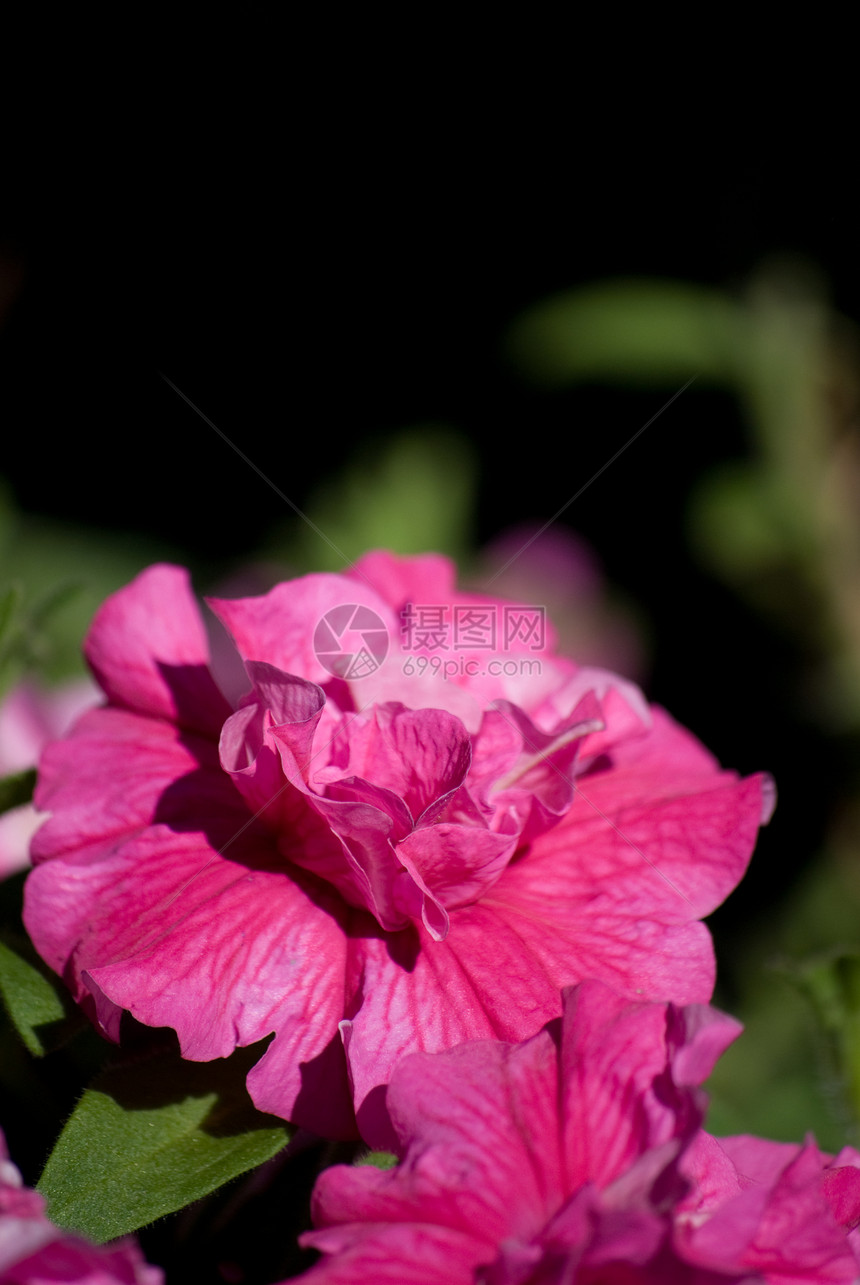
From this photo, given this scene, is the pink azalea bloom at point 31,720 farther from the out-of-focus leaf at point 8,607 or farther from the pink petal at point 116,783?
the pink petal at point 116,783

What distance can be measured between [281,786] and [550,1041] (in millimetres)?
225

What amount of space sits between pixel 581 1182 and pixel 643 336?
2.05m

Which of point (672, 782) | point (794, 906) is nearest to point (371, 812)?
point (672, 782)

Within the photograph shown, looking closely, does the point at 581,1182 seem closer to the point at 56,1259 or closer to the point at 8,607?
the point at 56,1259

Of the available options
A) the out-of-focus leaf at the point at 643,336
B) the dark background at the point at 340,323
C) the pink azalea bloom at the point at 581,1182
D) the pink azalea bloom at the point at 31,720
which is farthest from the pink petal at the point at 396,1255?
the dark background at the point at 340,323

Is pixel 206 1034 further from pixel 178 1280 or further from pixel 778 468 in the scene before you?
pixel 778 468

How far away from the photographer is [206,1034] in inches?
26.8

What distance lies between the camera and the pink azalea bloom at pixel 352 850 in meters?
0.70

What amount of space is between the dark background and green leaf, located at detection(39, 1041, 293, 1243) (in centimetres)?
208

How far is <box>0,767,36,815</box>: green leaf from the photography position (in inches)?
35.5

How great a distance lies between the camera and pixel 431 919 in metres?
0.72

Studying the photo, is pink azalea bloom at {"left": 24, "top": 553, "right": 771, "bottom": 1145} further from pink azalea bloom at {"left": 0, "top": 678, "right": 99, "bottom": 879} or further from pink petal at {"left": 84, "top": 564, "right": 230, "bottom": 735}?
pink azalea bloom at {"left": 0, "top": 678, "right": 99, "bottom": 879}

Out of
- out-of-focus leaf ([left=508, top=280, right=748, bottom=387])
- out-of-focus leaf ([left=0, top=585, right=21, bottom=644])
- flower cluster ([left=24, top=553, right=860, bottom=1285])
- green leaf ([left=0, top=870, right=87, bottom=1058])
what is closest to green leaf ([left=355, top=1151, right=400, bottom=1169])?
flower cluster ([left=24, top=553, right=860, bottom=1285])

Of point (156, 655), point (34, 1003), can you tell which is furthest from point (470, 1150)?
point (156, 655)
